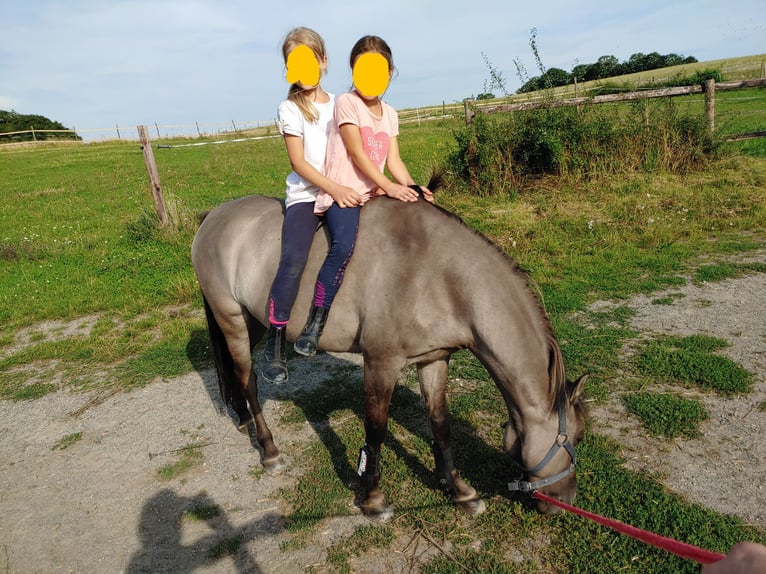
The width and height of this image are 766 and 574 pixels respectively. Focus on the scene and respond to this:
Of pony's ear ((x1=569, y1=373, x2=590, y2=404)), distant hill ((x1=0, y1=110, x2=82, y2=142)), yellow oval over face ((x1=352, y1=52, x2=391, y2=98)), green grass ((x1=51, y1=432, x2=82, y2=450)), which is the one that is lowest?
green grass ((x1=51, y1=432, x2=82, y2=450))

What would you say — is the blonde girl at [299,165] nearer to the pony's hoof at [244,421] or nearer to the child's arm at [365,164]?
the child's arm at [365,164]

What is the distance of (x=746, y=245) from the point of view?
730cm

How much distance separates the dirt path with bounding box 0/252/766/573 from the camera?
3.06m

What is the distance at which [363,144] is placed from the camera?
3.14 meters

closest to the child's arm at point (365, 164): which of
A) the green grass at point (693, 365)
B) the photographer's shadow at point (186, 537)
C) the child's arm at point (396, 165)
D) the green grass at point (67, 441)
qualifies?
the child's arm at point (396, 165)

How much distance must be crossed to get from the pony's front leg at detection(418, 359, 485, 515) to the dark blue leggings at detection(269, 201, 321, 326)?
3.13 feet

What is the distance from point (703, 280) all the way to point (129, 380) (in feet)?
22.6

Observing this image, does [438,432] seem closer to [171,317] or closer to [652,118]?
[171,317]

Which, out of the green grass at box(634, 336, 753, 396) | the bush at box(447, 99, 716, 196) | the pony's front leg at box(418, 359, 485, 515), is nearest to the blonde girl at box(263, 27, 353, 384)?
the pony's front leg at box(418, 359, 485, 515)

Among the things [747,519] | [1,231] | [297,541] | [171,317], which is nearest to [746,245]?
[747,519]

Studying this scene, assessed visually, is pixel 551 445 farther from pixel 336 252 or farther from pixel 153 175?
pixel 153 175

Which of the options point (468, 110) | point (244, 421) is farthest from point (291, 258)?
point (468, 110)

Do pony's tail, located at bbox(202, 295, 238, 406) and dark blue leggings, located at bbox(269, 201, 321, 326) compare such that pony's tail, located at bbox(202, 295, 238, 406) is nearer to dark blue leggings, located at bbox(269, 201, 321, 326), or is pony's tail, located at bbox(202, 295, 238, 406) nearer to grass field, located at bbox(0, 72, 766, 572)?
grass field, located at bbox(0, 72, 766, 572)

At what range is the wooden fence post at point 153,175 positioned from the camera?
30.1 ft
